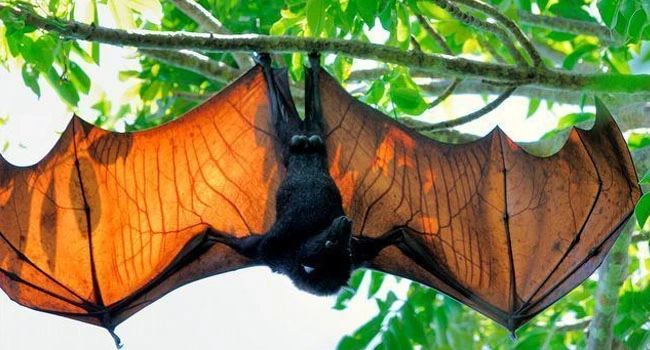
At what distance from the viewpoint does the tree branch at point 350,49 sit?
571cm

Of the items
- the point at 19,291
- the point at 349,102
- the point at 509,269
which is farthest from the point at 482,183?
the point at 19,291

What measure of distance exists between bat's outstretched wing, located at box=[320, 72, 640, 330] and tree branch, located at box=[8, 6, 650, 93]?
2.39 ft

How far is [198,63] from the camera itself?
30.2 feet

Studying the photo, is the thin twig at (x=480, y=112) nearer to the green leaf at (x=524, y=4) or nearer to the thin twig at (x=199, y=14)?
the green leaf at (x=524, y=4)

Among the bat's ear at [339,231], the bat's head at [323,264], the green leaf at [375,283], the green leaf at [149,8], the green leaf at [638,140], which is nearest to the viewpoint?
the green leaf at [149,8]

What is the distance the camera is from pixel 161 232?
7.88 m

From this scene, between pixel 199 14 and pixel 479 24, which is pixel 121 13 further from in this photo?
pixel 479 24

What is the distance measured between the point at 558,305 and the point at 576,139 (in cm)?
343

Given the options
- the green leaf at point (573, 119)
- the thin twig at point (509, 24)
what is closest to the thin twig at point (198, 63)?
the thin twig at point (509, 24)

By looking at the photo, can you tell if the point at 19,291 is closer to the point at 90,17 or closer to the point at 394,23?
Answer: the point at 90,17

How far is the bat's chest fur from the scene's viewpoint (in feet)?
22.8

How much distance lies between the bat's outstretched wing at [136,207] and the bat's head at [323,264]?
0.80m

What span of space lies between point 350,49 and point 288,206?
1.83 meters

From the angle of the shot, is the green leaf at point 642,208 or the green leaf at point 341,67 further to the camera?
the green leaf at point 341,67
